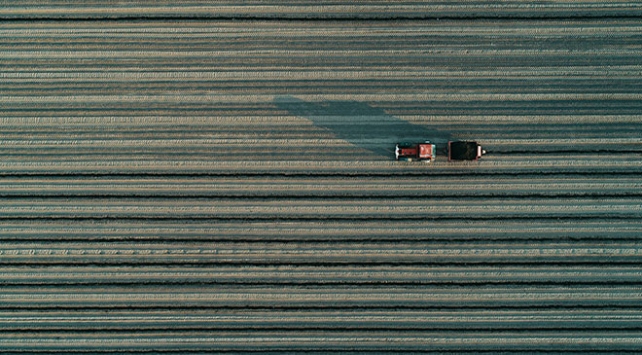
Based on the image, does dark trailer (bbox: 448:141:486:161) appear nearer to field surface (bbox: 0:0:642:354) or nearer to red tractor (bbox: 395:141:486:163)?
red tractor (bbox: 395:141:486:163)

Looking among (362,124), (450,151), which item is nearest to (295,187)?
(362,124)

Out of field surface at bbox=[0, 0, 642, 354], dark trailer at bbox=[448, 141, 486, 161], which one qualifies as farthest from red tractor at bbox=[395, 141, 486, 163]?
field surface at bbox=[0, 0, 642, 354]

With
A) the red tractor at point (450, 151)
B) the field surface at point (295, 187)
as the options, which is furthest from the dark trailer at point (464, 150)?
the field surface at point (295, 187)

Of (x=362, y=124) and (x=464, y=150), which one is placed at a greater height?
(x=362, y=124)

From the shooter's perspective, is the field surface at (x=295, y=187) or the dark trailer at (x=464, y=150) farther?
the field surface at (x=295, y=187)

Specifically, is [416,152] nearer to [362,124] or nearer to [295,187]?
[362,124]

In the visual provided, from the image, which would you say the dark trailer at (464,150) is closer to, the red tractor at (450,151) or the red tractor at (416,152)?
the red tractor at (450,151)

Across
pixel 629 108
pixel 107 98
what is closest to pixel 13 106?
pixel 107 98
